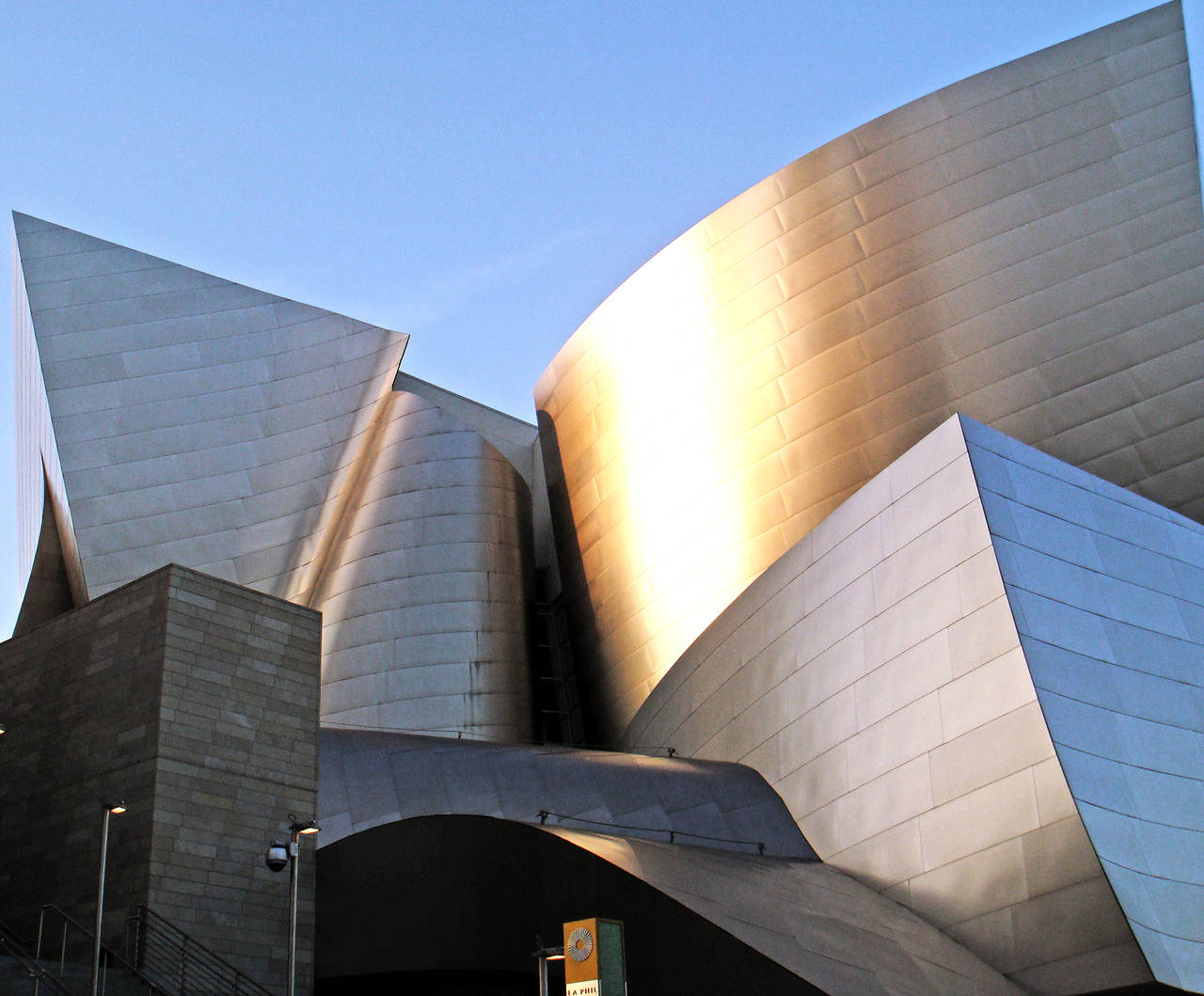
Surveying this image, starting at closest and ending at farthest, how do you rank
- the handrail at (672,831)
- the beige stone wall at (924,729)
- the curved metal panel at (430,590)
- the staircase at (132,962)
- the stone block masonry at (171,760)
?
the staircase at (132,962), the beige stone wall at (924,729), the stone block masonry at (171,760), the handrail at (672,831), the curved metal panel at (430,590)

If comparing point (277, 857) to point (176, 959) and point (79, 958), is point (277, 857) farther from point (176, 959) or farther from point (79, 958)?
point (79, 958)

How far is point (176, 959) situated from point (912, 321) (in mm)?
14478

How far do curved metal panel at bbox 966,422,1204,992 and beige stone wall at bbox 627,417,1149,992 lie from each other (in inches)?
10.8

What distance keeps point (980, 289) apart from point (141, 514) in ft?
50.1

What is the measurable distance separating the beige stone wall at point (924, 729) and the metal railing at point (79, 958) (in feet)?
24.8

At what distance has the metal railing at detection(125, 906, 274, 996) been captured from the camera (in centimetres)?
1258

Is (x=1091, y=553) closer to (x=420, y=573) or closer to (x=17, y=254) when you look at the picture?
(x=420, y=573)

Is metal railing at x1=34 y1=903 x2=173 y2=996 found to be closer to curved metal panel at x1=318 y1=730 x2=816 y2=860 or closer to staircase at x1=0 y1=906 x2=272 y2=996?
staircase at x1=0 y1=906 x2=272 y2=996

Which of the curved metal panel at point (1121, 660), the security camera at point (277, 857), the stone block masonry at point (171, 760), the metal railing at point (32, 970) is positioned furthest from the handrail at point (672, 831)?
the metal railing at point (32, 970)

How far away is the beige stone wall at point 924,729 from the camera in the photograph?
1302 cm

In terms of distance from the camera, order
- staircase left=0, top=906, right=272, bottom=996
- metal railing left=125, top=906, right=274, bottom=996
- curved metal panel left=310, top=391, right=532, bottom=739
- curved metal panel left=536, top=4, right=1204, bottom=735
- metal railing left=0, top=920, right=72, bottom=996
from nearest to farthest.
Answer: metal railing left=0, top=920, right=72, bottom=996 → staircase left=0, top=906, right=272, bottom=996 → metal railing left=125, top=906, right=274, bottom=996 → curved metal panel left=536, top=4, right=1204, bottom=735 → curved metal panel left=310, top=391, right=532, bottom=739

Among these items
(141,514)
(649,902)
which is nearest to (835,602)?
(649,902)

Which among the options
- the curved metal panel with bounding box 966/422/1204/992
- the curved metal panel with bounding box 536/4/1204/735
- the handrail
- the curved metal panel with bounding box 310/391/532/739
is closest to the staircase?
the handrail

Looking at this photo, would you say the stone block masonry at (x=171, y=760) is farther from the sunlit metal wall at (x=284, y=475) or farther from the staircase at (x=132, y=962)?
the sunlit metal wall at (x=284, y=475)
